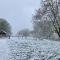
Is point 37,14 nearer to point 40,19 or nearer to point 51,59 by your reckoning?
point 40,19

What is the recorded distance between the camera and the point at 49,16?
42.1m

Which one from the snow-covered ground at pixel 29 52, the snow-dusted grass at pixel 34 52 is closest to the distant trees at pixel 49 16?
the snow-dusted grass at pixel 34 52

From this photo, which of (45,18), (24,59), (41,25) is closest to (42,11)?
(45,18)

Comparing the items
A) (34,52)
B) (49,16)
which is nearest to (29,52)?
(34,52)

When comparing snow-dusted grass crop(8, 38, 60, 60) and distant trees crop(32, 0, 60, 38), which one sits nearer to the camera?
snow-dusted grass crop(8, 38, 60, 60)

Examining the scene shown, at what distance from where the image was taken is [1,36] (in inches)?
1887

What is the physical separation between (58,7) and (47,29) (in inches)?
195

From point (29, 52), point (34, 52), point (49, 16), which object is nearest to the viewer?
point (34, 52)

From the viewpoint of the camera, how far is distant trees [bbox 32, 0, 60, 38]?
41344 millimetres

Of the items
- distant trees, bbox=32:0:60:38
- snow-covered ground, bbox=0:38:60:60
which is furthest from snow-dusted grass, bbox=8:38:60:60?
distant trees, bbox=32:0:60:38

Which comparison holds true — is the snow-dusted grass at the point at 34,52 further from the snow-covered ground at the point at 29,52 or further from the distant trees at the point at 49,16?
the distant trees at the point at 49,16

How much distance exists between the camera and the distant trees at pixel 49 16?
41.3 meters

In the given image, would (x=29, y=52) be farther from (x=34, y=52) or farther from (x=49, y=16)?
(x=49, y=16)

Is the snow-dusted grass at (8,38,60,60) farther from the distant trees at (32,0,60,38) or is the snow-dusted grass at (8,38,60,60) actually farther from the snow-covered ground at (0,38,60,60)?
A: the distant trees at (32,0,60,38)
